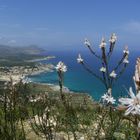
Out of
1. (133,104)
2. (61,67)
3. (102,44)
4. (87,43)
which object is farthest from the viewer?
(87,43)

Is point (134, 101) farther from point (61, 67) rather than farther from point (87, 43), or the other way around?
point (87, 43)

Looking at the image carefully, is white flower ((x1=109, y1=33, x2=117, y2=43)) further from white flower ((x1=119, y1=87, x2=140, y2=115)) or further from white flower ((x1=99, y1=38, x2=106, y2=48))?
white flower ((x1=119, y1=87, x2=140, y2=115))

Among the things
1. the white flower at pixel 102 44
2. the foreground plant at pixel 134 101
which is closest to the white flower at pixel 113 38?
the white flower at pixel 102 44

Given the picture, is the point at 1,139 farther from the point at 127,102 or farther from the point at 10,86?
the point at 127,102

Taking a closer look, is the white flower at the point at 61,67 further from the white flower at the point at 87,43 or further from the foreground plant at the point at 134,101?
the foreground plant at the point at 134,101

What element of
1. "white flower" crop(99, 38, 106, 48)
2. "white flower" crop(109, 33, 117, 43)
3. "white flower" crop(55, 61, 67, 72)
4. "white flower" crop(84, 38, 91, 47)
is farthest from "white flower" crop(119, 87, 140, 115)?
"white flower" crop(84, 38, 91, 47)

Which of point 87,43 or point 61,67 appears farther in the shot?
point 87,43

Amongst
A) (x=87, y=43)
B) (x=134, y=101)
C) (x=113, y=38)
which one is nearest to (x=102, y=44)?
(x=113, y=38)

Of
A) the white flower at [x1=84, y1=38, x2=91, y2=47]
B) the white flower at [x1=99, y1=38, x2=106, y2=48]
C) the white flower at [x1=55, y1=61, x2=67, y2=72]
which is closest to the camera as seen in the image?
the white flower at [x1=55, y1=61, x2=67, y2=72]

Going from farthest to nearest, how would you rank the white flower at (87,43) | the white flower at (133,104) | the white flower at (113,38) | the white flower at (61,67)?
the white flower at (87,43) < the white flower at (113,38) < the white flower at (61,67) < the white flower at (133,104)

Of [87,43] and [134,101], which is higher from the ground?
[87,43]

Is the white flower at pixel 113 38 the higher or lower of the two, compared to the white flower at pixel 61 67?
higher

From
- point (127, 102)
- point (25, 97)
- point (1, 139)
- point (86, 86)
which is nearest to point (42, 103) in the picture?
point (25, 97)
